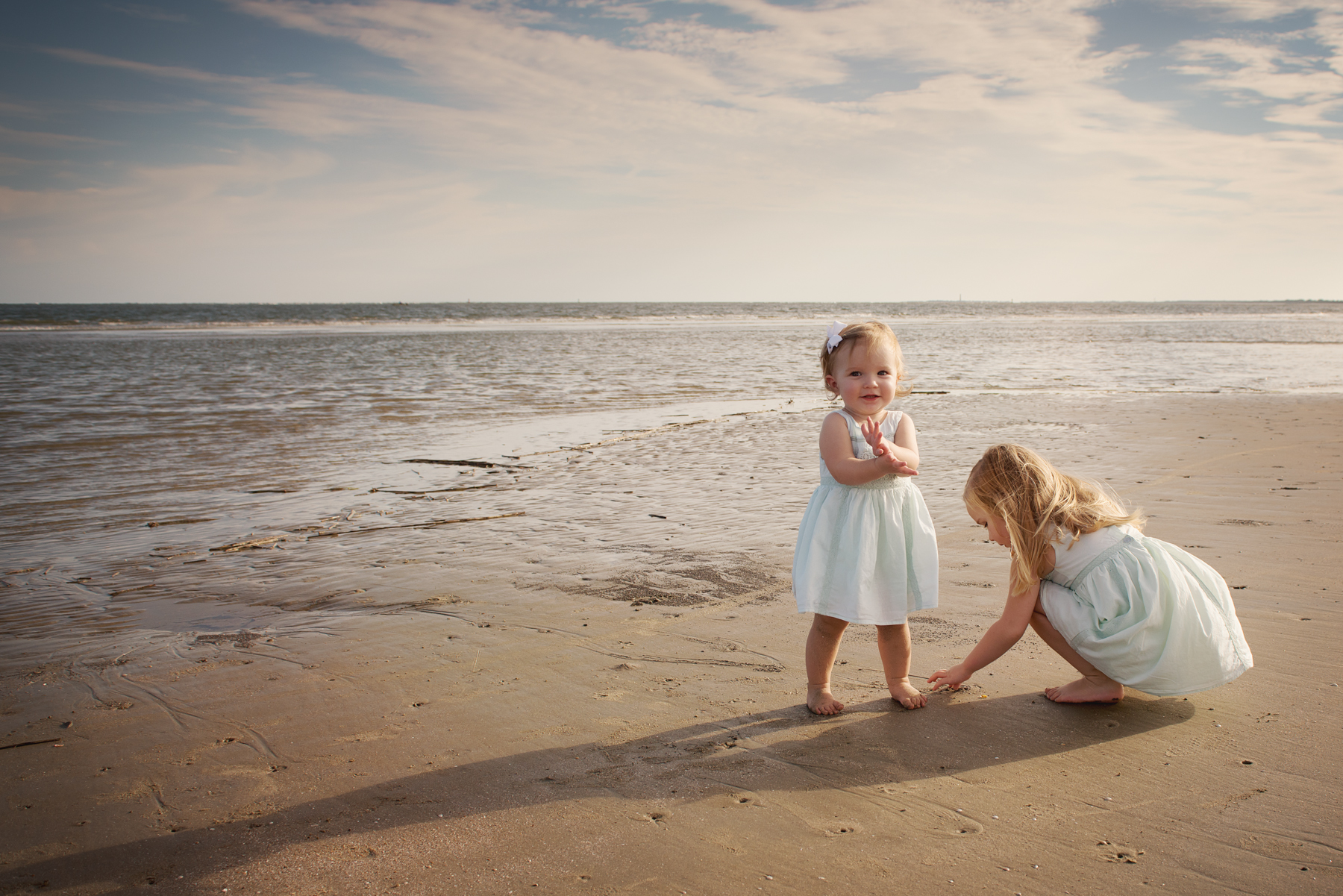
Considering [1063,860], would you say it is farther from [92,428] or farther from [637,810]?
[92,428]

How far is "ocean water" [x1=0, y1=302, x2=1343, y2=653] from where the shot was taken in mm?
6578

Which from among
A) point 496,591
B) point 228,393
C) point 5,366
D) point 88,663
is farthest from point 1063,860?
point 5,366

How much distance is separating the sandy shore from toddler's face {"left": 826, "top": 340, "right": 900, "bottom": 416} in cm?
115

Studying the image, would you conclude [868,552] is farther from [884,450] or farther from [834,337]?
[834,337]

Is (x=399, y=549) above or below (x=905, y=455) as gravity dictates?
below

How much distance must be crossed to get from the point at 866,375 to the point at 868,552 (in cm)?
67

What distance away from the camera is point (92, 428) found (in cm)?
1042

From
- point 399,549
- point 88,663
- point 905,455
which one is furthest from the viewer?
point 399,549

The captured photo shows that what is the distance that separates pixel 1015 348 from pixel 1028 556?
2506 centimetres

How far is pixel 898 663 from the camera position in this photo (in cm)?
303

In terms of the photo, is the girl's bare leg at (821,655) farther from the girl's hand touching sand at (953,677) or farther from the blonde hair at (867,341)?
the blonde hair at (867,341)

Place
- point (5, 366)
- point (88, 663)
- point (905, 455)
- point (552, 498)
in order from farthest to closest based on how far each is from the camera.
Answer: point (5, 366)
point (552, 498)
point (88, 663)
point (905, 455)

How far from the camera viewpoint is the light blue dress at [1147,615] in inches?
110

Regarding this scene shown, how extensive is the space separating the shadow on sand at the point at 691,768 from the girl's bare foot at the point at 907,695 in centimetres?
4
